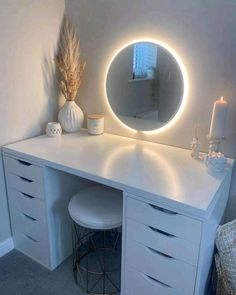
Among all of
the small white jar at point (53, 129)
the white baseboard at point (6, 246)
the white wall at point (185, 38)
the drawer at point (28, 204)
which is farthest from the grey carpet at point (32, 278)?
the white wall at point (185, 38)

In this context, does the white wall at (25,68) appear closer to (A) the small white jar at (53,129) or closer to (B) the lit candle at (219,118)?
(A) the small white jar at (53,129)

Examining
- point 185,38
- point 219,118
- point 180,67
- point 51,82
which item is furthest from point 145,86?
point 51,82

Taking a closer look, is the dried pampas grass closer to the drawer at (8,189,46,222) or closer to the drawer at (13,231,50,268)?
the drawer at (8,189,46,222)

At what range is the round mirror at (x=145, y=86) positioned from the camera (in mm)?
1555

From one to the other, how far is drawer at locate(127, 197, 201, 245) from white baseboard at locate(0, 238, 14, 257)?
1.02 metres

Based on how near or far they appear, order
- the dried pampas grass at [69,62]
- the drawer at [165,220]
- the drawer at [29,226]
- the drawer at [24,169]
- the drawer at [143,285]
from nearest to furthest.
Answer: the drawer at [165,220], the drawer at [143,285], the drawer at [24,169], the drawer at [29,226], the dried pampas grass at [69,62]

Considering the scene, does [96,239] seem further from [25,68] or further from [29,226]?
[25,68]

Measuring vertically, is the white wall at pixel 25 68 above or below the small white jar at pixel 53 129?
above

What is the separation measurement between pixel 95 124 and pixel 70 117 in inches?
7.1

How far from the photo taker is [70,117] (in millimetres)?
1854

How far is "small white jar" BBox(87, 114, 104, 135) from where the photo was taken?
5.97 ft

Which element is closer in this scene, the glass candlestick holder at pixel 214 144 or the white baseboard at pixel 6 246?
the glass candlestick holder at pixel 214 144

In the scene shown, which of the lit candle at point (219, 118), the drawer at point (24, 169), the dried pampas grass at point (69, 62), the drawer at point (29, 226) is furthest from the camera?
the dried pampas grass at point (69, 62)

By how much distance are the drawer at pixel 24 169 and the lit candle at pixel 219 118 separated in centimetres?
92
